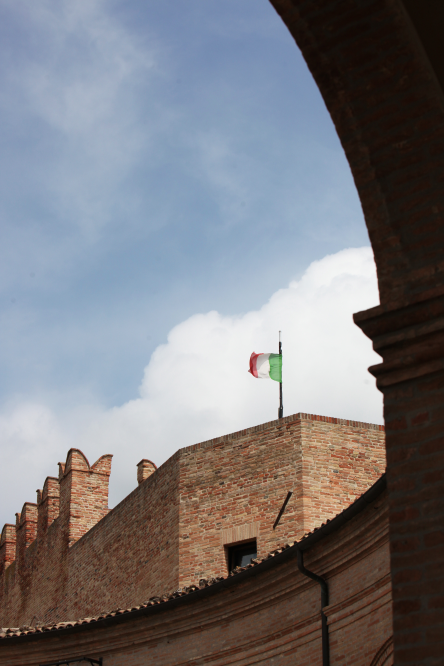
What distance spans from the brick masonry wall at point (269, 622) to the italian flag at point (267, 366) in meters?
7.38

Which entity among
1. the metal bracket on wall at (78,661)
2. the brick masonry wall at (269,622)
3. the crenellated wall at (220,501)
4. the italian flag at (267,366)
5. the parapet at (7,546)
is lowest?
the metal bracket on wall at (78,661)

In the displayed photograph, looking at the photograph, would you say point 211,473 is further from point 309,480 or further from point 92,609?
point 92,609

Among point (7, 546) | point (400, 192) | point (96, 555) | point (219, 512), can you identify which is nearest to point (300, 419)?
point (219, 512)

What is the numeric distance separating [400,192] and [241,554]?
1267cm

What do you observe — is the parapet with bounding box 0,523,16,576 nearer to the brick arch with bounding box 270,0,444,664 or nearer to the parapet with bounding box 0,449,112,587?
the parapet with bounding box 0,449,112,587

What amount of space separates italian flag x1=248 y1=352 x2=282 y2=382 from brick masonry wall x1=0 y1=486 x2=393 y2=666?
7.38 m

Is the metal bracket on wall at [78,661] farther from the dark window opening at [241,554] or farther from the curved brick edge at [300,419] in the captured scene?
the curved brick edge at [300,419]

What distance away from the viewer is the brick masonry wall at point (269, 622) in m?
8.54

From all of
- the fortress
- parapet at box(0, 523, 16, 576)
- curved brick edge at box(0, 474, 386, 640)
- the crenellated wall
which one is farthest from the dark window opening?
parapet at box(0, 523, 16, 576)

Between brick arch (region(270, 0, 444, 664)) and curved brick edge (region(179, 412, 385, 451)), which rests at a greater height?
curved brick edge (region(179, 412, 385, 451))

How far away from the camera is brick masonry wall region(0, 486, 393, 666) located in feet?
28.0

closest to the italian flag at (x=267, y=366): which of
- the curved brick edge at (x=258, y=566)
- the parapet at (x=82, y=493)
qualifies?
the curved brick edge at (x=258, y=566)

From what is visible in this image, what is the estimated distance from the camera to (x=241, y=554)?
15.2m

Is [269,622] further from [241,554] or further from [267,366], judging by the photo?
[267,366]
